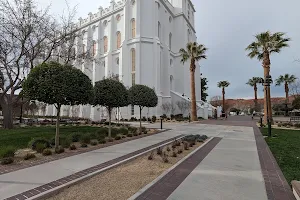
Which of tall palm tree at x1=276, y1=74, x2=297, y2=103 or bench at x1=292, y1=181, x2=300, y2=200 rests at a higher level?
tall palm tree at x1=276, y1=74, x2=297, y2=103

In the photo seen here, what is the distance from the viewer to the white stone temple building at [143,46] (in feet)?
120

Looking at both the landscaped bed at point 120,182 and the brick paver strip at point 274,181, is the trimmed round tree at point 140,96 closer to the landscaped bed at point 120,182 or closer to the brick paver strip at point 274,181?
the landscaped bed at point 120,182

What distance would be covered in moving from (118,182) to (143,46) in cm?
3356

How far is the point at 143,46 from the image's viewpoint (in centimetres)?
3669

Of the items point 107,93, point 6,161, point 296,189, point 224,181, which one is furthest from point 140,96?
point 296,189

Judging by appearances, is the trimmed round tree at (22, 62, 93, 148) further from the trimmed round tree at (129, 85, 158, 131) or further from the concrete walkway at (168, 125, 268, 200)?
the trimmed round tree at (129, 85, 158, 131)

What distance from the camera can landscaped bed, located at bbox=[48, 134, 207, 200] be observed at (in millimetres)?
4242

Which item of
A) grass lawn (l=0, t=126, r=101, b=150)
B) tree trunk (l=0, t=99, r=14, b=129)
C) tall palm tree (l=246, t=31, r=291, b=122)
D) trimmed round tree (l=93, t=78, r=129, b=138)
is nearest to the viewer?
grass lawn (l=0, t=126, r=101, b=150)

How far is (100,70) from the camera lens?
46250 millimetres

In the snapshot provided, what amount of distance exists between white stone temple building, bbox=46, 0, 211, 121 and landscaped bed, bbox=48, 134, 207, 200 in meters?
26.0

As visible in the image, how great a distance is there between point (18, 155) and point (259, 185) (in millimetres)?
7783

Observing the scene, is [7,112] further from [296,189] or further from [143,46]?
[143,46]

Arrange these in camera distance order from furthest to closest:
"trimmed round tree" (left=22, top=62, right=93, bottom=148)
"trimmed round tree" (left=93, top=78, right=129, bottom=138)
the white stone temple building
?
the white stone temple building < "trimmed round tree" (left=93, top=78, right=129, bottom=138) < "trimmed round tree" (left=22, top=62, right=93, bottom=148)

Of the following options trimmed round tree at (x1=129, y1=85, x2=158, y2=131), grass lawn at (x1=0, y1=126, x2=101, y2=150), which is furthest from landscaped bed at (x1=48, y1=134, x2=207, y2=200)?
trimmed round tree at (x1=129, y1=85, x2=158, y2=131)
